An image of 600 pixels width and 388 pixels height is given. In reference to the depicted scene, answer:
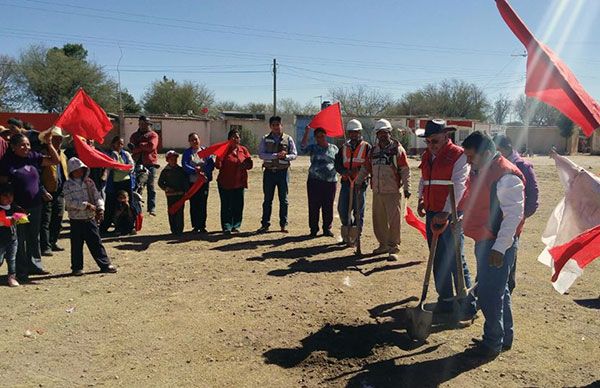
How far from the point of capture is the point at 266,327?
5.09 m

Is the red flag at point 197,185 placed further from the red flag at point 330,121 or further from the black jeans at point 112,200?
the red flag at point 330,121

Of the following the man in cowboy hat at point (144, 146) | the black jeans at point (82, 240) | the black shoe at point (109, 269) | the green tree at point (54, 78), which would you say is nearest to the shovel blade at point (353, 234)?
the black shoe at point (109, 269)

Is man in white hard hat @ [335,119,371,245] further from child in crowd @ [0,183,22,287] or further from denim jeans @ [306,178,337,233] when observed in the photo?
child in crowd @ [0,183,22,287]

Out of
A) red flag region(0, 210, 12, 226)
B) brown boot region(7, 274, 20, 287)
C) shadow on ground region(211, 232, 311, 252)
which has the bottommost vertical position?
brown boot region(7, 274, 20, 287)

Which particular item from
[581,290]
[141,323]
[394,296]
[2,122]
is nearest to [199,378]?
[141,323]

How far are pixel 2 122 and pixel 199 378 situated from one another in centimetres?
3216

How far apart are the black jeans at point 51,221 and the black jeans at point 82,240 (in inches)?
43.7

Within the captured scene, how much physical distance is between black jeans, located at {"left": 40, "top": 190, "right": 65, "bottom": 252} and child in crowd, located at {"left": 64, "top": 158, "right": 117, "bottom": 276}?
3.48 ft

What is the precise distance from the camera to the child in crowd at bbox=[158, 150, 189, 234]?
9344 mm

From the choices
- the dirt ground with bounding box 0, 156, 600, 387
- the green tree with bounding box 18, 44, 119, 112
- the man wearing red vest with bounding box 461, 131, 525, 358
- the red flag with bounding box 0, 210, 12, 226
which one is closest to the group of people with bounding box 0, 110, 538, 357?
the man wearing red vest with bounding box 461, 131, 525, 358

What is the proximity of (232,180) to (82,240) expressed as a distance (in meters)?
3.03

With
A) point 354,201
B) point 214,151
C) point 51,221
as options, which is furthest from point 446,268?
point 51,221

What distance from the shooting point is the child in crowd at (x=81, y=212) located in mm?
6578

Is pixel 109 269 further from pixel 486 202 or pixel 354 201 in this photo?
pixel 486 202
